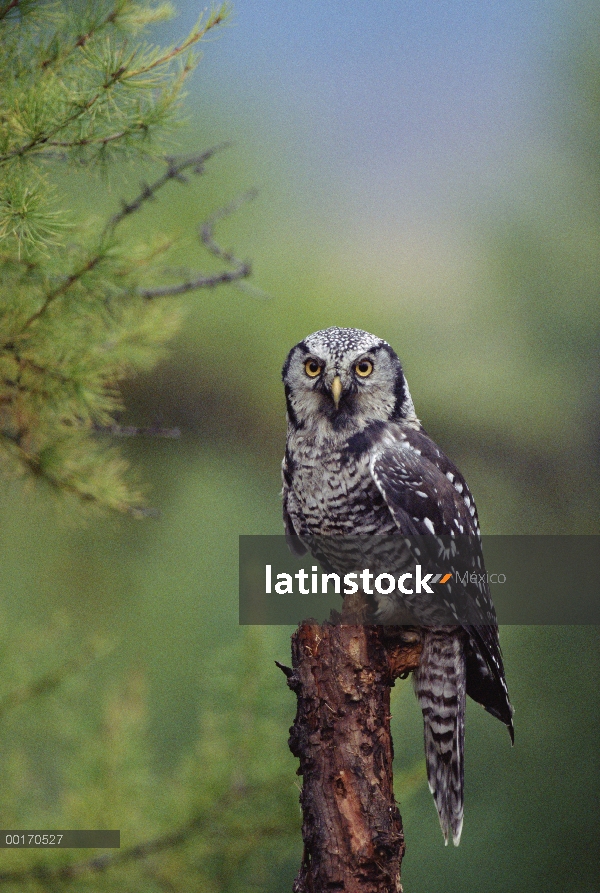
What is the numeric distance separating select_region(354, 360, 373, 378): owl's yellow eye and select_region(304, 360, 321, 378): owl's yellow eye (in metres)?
0.07

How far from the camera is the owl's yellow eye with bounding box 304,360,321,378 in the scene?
5.33 ft

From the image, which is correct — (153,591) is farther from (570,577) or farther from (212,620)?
(570,577)

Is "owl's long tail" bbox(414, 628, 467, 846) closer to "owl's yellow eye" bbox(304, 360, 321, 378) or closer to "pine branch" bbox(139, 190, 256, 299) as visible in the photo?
"owl's yellow eye" bbox(304, 360, 321, 378)

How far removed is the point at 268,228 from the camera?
406 centimetres

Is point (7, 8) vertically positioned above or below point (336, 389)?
above

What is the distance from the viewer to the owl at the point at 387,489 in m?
1.60

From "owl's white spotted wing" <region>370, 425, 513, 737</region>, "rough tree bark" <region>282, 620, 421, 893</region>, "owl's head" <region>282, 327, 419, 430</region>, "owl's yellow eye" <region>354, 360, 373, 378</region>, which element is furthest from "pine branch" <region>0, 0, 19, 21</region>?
"rough tree bark" <region>282, 620, 421, 893</region>

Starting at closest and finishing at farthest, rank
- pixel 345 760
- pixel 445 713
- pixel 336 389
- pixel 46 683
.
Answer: pixel 345 760
pixel 336 389
pixel 445 713
pixel 46 683

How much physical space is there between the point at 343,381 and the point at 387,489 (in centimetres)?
22

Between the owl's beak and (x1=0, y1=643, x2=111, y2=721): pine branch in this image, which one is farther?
(x1=0, y1=643, x2=111, y2=721): pine branch

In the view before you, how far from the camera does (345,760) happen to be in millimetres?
1419

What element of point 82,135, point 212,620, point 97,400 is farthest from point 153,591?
point 82,135

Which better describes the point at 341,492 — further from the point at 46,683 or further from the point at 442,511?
the point at 46,683

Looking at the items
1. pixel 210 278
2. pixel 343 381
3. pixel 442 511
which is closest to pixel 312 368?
pixel 343 381
